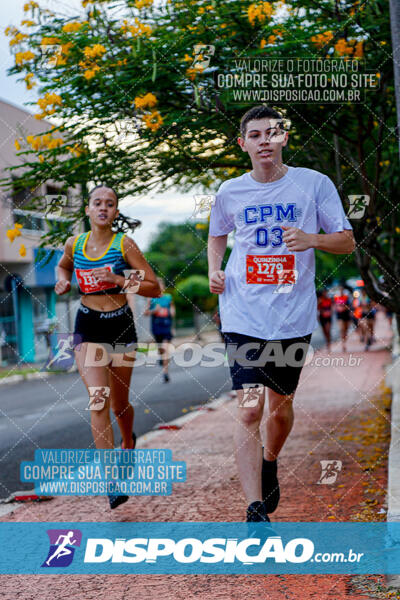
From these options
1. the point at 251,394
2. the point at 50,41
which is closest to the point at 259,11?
the point at 50,41

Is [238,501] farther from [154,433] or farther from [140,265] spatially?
[154,433]

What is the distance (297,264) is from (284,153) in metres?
2.34

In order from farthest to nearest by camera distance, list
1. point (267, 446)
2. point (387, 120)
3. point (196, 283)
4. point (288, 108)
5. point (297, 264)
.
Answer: point (196, 283)
point (387, 120)
point (288, 108)
point (267, 446)
point (297, 264)

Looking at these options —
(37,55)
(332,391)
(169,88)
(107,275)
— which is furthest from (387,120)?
(332,391)

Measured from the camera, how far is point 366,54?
593 cm

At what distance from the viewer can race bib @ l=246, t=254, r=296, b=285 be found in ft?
13.2

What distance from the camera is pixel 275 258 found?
4.02 meters

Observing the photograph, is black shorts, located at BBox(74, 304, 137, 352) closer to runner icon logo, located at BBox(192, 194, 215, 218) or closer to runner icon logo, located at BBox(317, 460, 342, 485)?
runner icon logo, located at BBox(192, 194, 215, 218)

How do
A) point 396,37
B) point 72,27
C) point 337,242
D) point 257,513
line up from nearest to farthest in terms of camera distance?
point 257,513 < point 337,242 < point 396,37 < point 72,27

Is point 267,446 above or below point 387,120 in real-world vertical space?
below

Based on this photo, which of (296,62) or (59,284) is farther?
(296,62)

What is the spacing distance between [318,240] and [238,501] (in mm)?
1917

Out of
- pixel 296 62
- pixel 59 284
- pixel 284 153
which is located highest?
pixel 296 62

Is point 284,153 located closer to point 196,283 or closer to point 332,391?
point 332,391
